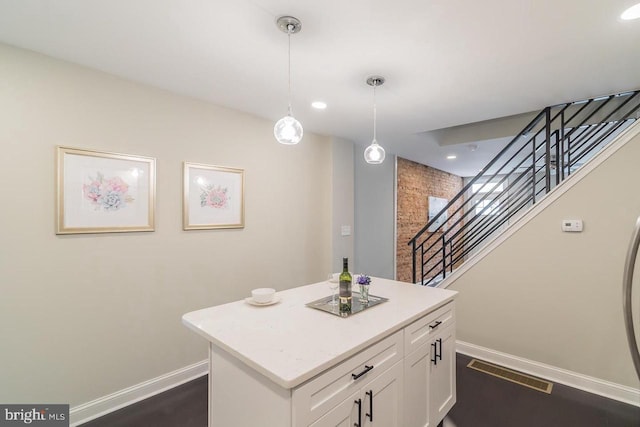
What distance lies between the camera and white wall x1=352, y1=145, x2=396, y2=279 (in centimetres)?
443

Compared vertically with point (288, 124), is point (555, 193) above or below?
below

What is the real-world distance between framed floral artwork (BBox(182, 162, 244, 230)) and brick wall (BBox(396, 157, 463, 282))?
3373 mm

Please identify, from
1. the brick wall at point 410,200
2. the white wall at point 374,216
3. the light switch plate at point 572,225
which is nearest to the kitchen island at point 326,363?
the light switch plate at point 572,225

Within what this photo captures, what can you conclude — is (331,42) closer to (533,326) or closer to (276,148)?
(276,148)

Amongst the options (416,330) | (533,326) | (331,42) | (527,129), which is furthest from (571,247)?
(331,42)

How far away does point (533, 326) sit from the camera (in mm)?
2662

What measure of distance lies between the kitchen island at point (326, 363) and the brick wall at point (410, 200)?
11.7 ft

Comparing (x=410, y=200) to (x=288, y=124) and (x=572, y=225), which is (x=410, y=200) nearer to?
(x=572, y=225)

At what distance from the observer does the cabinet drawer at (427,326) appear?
60.9 inches

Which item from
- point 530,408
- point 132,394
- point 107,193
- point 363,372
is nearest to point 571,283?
point 530,408

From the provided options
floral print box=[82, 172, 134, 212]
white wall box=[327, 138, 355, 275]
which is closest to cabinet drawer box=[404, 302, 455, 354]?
white wall box=[327, 138, 355, 275]

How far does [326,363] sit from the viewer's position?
3.49ft

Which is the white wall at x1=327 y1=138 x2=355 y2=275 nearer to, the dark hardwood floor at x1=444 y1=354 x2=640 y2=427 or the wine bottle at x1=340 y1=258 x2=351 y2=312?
the dark hardwood floor at x1=444 y1=354 x2=640 y2=427

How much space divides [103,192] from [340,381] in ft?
6.77
